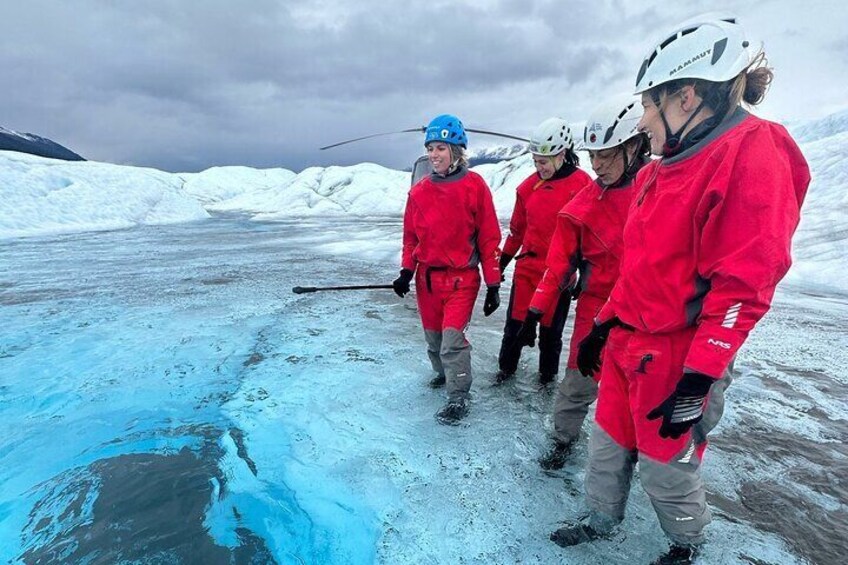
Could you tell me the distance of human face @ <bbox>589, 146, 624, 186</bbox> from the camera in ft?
8.16

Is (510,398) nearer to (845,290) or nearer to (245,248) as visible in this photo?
(845,290)

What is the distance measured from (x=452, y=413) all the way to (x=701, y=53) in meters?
2.42

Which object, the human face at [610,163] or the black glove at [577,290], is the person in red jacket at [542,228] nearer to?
the black glove at [577,290]

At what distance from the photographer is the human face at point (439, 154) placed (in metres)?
3.13

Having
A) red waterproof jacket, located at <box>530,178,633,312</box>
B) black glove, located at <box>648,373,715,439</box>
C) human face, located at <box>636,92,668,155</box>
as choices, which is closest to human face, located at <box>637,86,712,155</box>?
human face, located at <box>636,92,668,155</box>

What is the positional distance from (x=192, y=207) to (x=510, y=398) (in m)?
33.2

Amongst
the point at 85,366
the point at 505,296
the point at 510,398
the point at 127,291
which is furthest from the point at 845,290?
the point at 127,291

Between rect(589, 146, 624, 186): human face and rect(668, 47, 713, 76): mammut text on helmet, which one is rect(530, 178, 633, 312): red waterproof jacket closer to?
rect(589, 146, 624, 186): human face

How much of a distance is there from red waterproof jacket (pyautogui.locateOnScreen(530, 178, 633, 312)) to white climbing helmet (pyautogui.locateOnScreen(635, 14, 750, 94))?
3.22 ft

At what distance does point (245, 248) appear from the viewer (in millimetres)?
13562

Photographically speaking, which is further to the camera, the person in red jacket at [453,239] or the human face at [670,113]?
the person in red jacket at [453,239]

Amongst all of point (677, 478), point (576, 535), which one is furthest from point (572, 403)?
point (677, 478)

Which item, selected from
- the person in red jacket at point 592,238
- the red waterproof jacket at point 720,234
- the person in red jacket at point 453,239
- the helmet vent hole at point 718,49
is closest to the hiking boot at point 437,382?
the person in red jacket at point 453,239

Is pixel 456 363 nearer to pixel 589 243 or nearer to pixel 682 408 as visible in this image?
pixel 589 243
